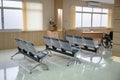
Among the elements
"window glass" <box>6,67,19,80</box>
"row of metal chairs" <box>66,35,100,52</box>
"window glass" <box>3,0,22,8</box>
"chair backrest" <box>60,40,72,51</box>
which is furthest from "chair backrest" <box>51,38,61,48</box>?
"window glass" <box>3,0,22,8</box>

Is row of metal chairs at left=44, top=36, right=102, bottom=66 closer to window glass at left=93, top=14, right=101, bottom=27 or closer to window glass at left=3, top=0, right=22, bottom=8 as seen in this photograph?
window glass at left=3, top=0, right=22, bottom=8

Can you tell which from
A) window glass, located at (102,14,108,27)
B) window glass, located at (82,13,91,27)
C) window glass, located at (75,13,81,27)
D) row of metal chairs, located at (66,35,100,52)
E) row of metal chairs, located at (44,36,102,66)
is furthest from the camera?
window glass, located at (102,14,108,27)

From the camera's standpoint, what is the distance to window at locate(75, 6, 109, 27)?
11.0m

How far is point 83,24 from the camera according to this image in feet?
37.5

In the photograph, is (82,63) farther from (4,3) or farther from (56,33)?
(4,3)

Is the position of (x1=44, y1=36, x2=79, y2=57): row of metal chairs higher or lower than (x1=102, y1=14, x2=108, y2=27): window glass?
lower

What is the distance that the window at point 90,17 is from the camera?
11016 mm

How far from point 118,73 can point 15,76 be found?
2735 millimetres

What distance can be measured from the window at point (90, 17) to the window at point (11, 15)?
410 cm

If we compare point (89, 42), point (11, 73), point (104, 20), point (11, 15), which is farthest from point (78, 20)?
point (11, 73)

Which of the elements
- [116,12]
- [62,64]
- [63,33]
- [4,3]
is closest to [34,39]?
[63,33]

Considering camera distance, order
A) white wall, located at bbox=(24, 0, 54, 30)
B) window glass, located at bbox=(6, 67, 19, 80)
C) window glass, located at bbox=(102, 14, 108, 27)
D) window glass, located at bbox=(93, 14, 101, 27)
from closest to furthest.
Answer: window glass, located at bbox=(6, 67, 19, 80)
white wall, located at bbox=(24, 0, 54, 30)
window glass, located at bbox=(93, 14, 101, 27)
window glass, located at bbox=(102, 14, 108, 27)

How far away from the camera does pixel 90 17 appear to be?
11.8 meters

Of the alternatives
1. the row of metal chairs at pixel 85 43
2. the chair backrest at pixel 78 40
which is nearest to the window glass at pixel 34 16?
the row of metal chairs at pixel 85 43
